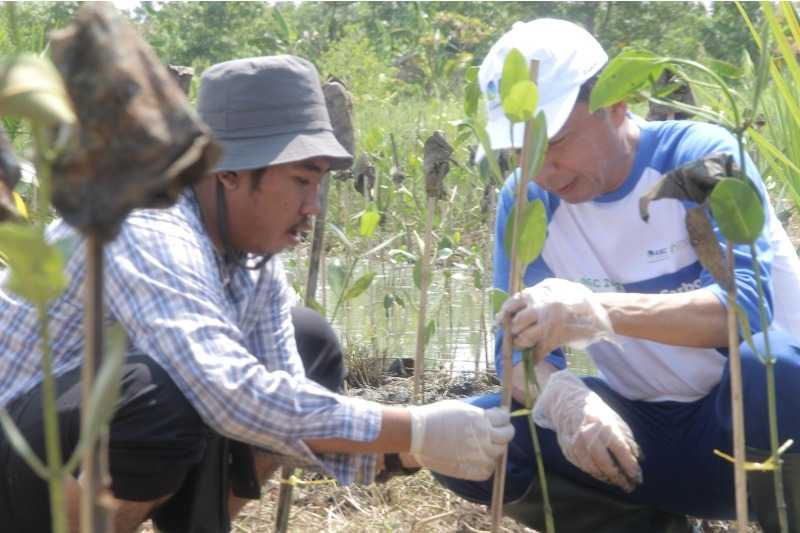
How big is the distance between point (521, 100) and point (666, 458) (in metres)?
0.88

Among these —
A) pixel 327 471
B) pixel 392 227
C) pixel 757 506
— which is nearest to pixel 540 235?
pixel 327 471

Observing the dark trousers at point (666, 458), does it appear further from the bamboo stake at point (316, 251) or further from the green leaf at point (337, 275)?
the green leaf at point (337, 275)

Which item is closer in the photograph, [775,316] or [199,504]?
[199,504]

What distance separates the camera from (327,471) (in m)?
1.64

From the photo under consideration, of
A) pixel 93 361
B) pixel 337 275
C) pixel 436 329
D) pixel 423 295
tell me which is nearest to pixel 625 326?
pixel 423 295

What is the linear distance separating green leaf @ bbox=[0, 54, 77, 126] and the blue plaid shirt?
967 mm

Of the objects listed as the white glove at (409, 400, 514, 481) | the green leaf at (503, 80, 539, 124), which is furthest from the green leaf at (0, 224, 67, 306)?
the white glove at (409, 400, 514, 481)

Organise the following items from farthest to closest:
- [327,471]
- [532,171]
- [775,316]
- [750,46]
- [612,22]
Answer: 1. [612,22]
2. [750,46]
3. [775,316]
4. [327,471]
5. [532,171]

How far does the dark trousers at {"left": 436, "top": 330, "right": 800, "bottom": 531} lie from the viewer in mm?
1827

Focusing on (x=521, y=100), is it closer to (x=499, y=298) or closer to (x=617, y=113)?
(x=499, y=298)

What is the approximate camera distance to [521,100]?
120 cm

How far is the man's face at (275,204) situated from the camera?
5.51ft

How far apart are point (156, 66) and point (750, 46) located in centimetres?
1748

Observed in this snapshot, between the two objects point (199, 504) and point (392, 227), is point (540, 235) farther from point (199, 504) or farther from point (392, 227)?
point (392, 227)
